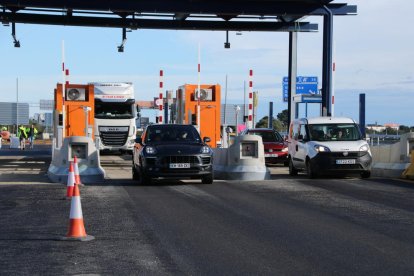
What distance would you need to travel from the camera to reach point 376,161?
22.2 meters

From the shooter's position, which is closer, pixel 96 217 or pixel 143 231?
pixel 143 231

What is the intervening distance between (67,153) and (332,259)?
11850 mm

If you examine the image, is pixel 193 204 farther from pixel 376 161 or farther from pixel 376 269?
pixel 376 161

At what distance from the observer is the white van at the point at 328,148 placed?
19.9m

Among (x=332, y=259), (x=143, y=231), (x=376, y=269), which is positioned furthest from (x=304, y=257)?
(x=143, y=231)

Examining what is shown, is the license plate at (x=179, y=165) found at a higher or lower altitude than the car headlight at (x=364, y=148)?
lower

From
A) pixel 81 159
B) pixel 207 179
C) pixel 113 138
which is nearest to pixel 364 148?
pixel 207 179

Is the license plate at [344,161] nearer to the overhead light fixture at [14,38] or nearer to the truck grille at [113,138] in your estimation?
the overhead light fixture at [14,38]

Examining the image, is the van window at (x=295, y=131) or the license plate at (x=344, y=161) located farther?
the van window at (x=295, y=131)

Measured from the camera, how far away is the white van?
19891 millimetres

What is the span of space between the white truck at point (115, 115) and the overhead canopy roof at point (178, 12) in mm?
4995

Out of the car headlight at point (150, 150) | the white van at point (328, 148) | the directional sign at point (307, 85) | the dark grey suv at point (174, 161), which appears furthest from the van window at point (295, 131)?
the directional sign at point (307, 85)

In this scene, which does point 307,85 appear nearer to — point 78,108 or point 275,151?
point 275,151

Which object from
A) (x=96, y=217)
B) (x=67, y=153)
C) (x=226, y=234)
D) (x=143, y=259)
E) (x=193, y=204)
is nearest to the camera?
(x=143, y=259)
